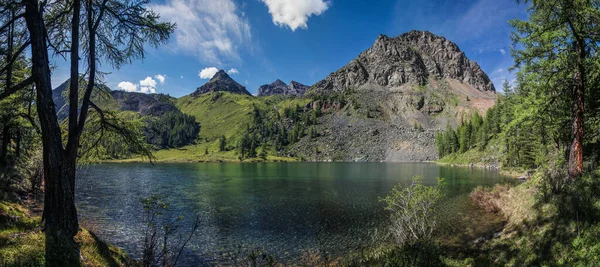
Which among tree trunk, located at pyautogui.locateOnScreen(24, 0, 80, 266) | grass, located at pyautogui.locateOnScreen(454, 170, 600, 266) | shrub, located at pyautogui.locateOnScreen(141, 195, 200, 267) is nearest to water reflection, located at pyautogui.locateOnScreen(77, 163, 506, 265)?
shrub, located at pyautogui.locateOnScreen(141, 195, 200, 267)

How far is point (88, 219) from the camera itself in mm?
29406

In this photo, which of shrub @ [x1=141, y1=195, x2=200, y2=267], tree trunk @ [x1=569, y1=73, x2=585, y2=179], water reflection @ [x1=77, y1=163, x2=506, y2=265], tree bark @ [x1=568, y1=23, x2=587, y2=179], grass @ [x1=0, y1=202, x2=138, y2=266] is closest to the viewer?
grass @ [x1=0, y1=202, x2=138, y2=266]

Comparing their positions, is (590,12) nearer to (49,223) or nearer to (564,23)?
(564,23)

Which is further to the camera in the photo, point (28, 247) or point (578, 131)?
point (578, 131)

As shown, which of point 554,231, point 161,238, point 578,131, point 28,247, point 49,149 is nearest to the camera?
point 28,247

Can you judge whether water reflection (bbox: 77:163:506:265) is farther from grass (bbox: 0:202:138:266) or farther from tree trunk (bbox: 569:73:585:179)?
tree trunk (bbox: 569:73:585:179)

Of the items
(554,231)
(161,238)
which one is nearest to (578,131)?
(554,231)

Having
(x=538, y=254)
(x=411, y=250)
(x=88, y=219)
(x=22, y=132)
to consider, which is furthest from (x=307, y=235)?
(x=22, y=132)

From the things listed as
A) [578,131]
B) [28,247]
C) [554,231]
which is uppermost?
[578,131]

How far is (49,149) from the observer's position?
34.9 ft

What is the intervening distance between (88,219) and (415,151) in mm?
180743

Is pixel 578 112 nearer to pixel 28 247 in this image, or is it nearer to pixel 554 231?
pixel 554 231

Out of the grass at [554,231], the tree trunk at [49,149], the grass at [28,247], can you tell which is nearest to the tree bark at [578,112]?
the grass at [554,231]

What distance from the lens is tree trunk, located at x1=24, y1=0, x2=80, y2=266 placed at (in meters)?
10.4
